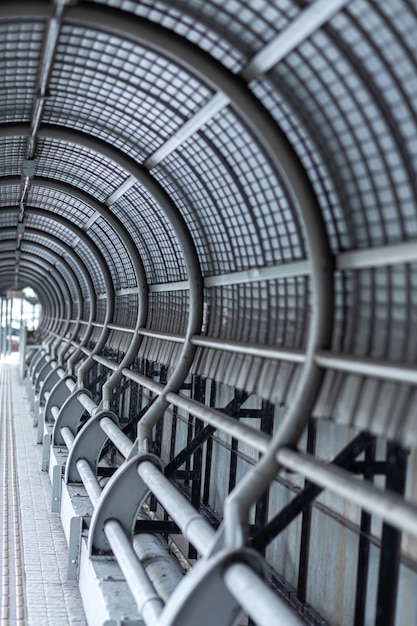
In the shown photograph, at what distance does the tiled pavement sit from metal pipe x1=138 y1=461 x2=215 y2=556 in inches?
96.4

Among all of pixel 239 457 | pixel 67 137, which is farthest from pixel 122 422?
pixel 67 137

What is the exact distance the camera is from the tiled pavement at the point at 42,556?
411 inches

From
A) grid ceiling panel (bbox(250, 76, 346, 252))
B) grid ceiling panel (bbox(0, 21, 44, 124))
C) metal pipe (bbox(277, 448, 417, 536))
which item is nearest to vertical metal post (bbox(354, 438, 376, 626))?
metal pipe (bbox(277, 448, 417, 536))

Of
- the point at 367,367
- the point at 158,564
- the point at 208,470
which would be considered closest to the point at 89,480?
the point at 208,470

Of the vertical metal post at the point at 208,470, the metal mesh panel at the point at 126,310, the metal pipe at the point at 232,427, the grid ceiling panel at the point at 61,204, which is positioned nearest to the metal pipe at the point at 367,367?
the metal pipe at the point at 232,427

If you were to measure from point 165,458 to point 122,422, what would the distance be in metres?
1.44

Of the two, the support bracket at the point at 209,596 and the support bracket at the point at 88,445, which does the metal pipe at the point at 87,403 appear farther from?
the support bracket at the point at 209,596

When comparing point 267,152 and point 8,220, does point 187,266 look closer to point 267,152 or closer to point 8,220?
point 267,152

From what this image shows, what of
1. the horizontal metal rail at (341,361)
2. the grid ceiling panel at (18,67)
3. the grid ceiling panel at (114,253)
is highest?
the grid ceiling panel at (18,67)

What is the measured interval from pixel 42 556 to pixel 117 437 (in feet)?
8.59

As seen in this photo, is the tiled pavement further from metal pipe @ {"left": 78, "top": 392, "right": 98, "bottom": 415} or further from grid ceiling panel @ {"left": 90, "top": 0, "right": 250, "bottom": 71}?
grid ceiling panel @ {"left": 90, "top": 0, "right": 250, "bottom": 71}

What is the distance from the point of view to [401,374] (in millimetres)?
5328

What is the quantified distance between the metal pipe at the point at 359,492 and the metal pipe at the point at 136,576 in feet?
6.08

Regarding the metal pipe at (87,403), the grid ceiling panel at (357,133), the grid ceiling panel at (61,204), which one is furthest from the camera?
the grid ceiling panel at (61,204)
